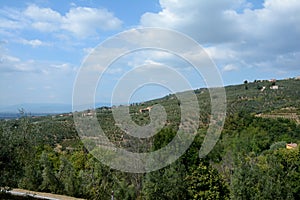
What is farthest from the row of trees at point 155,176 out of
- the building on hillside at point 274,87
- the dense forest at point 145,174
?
the building on hillside at point 274,87

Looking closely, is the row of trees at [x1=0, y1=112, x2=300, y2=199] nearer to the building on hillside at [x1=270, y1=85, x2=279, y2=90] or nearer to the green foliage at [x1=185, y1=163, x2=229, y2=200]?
the green foliage at [x1=185, y1=163, x2=229, y2=200]

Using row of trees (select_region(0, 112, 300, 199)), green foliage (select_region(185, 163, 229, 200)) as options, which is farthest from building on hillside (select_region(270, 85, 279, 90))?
green foliage (select_region(185, 163, 229, 200))

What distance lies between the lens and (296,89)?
8438cm

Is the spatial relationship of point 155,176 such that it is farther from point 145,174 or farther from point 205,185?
point 145,174

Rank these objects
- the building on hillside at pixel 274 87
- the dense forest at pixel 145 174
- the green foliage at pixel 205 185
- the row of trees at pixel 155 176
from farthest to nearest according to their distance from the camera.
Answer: the building on hillside at pixel 274 87, the green foliage at pixel 205 185, the dense forest at pixel 145 174, the row of trees at pixel 155 176

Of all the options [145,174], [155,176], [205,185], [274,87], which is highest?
[274,87]

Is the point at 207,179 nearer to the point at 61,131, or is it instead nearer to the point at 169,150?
the point at 169,150

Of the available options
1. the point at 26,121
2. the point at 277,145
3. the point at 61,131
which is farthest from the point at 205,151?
the point at 61,131

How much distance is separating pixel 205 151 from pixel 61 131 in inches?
1295

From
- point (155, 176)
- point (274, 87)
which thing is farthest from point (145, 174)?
point (274, 87)

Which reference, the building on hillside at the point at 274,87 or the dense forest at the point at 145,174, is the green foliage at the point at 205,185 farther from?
the building on hillside at the point at 274,87

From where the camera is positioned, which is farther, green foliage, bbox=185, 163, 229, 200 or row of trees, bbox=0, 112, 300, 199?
green foliage, bbox=185, 163, 229, 200

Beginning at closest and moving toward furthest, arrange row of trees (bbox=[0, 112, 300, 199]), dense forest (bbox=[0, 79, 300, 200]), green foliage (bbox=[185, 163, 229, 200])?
row of trees (bbox=[0, 112, 300, 199]) → dense forest (bbox=[0, 79, 300, 200]) → green foliage (bbox=[185, 163, 229, 200])

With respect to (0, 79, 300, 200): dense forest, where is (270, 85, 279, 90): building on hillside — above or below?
above
